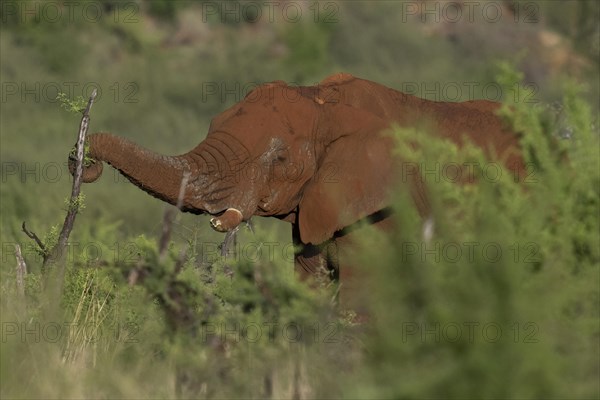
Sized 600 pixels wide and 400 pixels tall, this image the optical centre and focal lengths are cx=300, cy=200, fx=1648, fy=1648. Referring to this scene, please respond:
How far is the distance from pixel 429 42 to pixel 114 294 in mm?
29696

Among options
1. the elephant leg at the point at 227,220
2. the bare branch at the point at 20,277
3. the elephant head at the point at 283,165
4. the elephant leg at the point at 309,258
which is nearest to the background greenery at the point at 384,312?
the bare branch at the point at 20,277

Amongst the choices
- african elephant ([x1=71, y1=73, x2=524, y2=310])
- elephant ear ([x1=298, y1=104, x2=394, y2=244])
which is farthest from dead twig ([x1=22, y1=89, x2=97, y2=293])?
elephant ear ([x1=298, y1=104, x2=394, y2=244])

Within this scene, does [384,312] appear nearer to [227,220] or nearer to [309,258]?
[227,220]

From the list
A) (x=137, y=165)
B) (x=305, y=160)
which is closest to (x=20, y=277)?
(x=137, y=165)

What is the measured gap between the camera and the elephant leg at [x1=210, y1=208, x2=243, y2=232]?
8266mm

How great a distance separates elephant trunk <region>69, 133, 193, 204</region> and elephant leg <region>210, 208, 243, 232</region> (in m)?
0.27

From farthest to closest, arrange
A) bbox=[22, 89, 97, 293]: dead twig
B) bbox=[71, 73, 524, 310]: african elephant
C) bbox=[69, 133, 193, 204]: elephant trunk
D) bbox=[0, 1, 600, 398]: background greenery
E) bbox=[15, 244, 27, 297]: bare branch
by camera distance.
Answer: bbox=[71, 73, 524, 310]: african elephant, bbox=[69, 133, 193, 204]: elephant trunk, bbox=[15, 244, 27, 297]: bare branch, bbox=[22, 89, 97, 293]: dead twig, bbox=[0, 1, 600, 398]: background greenery

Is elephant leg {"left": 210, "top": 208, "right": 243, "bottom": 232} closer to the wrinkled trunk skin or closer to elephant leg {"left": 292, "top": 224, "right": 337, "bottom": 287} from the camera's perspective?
the wrinkled trunk skin

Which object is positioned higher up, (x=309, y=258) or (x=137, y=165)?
(x=137, y=165)

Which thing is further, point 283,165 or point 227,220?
point 283,165

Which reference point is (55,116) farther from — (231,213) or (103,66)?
(231,213)

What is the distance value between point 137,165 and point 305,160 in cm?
98

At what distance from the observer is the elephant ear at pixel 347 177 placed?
859 centimetres

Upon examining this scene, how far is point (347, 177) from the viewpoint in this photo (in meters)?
8.74
